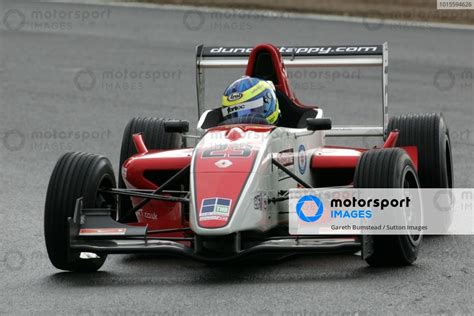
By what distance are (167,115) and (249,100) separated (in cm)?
734

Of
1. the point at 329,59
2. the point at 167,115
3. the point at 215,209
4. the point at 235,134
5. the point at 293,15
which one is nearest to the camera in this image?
the point at 215,209

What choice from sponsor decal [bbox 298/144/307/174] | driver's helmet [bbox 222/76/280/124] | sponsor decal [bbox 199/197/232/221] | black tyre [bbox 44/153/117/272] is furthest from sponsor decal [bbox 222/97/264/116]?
sponsor decal [bbox 199/197/232/221]

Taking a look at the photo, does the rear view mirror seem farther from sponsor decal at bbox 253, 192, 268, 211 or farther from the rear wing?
the rear wing

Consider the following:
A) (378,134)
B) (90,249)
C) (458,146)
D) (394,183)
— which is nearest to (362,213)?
(394,183)

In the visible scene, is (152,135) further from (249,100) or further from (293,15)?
(293,15)

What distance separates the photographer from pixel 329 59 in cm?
1169

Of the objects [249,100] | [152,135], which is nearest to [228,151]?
[249,100]

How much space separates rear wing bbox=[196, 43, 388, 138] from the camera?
11.5 metres

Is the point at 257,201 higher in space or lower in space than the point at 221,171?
lower

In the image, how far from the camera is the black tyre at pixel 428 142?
1088cm

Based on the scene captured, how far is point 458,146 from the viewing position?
49.7 feet

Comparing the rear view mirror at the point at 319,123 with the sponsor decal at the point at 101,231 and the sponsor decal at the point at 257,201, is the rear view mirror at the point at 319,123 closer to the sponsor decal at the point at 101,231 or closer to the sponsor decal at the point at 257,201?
the sponsor decal at the point at 257,201

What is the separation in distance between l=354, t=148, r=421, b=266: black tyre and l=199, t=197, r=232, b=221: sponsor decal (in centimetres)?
98

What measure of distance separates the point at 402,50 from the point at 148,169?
13421 millimetres
